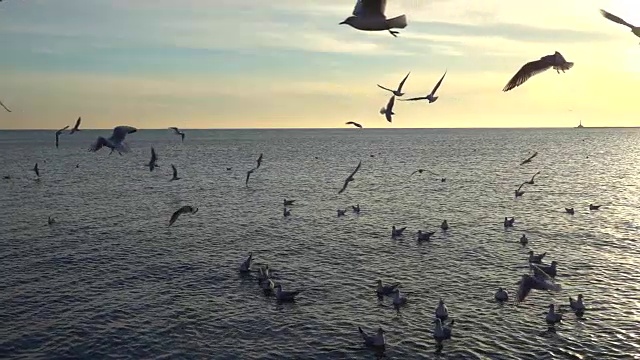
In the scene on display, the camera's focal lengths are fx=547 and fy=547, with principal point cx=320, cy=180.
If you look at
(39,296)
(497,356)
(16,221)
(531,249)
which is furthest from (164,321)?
(16,221)

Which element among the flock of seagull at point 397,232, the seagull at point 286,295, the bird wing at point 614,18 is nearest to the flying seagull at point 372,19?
the flock of seagull at point 397,232

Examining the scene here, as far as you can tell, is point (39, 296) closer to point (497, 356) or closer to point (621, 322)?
point (497, 356)

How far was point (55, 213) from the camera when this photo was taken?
48812 millimetres

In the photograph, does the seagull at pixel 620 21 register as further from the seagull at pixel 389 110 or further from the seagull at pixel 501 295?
the seagull at pixel 501 295

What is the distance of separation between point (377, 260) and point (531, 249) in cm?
1046

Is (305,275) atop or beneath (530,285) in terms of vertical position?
beneath

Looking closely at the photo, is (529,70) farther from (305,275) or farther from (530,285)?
(305,275)

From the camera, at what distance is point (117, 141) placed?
17.7 m

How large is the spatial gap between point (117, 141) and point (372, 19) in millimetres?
12116

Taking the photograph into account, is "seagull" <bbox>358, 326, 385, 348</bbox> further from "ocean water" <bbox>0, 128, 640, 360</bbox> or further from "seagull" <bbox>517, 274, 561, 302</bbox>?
"seagull" <bbox>517, 274, 561, 302</bbox>

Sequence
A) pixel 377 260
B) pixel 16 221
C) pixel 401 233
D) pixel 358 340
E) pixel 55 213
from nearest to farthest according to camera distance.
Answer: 1. pixel 358 340
2. pixel 377 260
3. pixel 401 233
4. pixel 16 221
5. pixel 55 213

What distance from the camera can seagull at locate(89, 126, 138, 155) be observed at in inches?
682

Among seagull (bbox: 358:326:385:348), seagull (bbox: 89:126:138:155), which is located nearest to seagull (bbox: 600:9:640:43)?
seagull (bbox: 89:126:138:155)

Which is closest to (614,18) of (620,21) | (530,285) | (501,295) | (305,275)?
(620,21)
